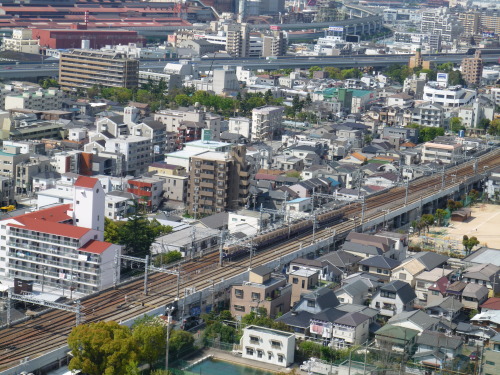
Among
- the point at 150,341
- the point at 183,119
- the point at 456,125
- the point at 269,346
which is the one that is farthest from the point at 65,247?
the point at 456,125

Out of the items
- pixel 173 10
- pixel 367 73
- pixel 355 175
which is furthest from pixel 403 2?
pixel 355 175

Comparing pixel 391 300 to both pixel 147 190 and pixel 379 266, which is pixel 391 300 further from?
pixel 147 190

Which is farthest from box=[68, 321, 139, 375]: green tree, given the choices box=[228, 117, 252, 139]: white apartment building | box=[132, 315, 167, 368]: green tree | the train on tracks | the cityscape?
box=[228, 117, 252, 139]: white apartment building

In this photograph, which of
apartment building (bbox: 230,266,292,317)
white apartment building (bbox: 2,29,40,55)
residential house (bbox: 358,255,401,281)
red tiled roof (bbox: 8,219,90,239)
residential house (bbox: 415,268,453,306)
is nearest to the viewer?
apartment building (bbox: 230,266,292,317)

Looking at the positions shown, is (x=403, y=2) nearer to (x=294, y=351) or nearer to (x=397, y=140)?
(x=397, y=140)

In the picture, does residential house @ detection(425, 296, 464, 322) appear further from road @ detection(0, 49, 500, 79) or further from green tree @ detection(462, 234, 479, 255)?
road @ detection(0, 49, 500, 79)

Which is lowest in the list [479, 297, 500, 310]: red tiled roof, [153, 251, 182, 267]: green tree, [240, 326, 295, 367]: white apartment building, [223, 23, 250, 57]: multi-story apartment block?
[240, 326, 295, 367]: white apartment building
